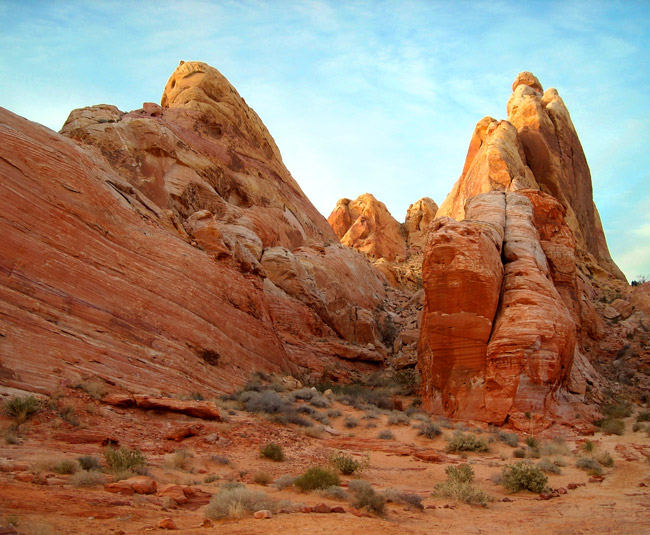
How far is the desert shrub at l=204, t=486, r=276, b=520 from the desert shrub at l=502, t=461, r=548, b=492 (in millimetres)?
5214

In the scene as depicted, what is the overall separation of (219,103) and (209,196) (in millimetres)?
12366

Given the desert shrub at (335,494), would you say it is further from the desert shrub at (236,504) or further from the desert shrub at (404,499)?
the desert shrub at (236,504)

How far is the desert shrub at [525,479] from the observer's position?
10.0 metres

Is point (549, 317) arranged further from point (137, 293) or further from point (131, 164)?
point (131, 164)

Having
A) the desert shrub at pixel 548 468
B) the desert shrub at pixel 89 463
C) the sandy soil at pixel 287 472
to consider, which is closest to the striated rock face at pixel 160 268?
the sandy soil at pixel 287 472

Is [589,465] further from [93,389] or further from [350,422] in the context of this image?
[93,389]

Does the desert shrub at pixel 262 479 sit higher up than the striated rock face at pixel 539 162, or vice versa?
the striated rock face at pixel 539 162

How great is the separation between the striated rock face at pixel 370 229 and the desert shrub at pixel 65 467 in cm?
4830

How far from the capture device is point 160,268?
16.9 m

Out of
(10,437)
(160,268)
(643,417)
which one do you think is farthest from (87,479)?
(643,417)

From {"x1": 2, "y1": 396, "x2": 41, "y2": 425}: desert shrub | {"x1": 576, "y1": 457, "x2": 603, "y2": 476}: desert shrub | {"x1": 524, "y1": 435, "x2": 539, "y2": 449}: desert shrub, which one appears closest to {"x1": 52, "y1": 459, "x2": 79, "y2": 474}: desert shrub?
{"x1": 2, "y1": 396, "x2": 41, "y2": 425}: desert shrub

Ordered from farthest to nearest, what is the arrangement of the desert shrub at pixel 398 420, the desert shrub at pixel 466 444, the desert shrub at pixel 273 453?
the desert shrub at pixel 398 420 < the desert shrub at pixel 466 444 < the desert shrub at pixel 273 453

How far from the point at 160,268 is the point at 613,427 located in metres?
14.8

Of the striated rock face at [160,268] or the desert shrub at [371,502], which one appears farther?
the striated rock face at [160,268]
